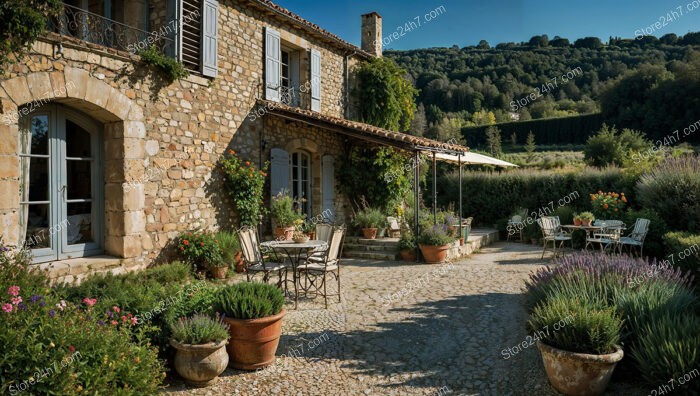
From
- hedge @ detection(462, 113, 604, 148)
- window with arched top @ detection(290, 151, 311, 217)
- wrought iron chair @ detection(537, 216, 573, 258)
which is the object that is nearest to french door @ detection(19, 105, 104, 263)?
window with arched top @ detection(290, 151, 311, 217)

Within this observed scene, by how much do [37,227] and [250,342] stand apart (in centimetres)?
367

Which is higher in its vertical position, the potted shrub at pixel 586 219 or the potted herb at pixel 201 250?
the potted shrub at pixel 586 219

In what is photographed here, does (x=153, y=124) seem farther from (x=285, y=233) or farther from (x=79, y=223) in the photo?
(x=285, y=233)

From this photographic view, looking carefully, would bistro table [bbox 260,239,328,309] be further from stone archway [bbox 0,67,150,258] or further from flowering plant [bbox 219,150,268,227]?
flowering plant [bbox 219,150,268,227]

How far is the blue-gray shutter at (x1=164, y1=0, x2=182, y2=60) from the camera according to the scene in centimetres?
684

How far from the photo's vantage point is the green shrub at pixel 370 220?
9.88 metres

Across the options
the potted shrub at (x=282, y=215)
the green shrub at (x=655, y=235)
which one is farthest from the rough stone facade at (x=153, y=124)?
the green shrub at (x=655, y=235)

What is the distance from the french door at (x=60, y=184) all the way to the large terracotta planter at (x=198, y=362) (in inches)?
128

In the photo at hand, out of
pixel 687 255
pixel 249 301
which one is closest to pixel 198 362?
pixel 249 301

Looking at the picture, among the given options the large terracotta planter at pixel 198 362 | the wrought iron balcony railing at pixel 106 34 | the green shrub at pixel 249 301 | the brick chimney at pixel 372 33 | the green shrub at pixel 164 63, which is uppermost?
the brick chimney at pixel 372 33

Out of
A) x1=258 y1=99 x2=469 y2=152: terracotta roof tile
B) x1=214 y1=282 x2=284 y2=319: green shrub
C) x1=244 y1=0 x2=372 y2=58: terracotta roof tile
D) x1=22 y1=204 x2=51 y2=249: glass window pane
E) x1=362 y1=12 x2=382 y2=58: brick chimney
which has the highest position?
x1=362 y1=12 x2=382 y2=58: brick chimney

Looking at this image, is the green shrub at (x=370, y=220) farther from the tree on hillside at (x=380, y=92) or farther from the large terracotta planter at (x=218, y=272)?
the large terracotta planter at (x=218, y=272)

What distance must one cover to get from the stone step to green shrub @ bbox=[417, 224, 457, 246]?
79cm

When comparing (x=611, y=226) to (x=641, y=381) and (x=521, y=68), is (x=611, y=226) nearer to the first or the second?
(x=641, y=381)
